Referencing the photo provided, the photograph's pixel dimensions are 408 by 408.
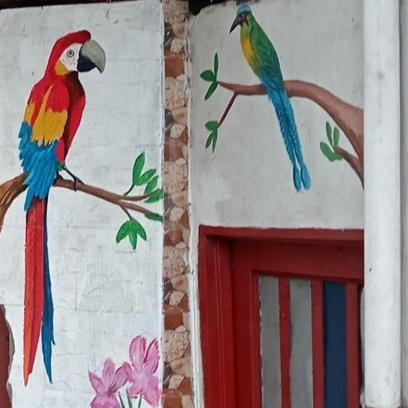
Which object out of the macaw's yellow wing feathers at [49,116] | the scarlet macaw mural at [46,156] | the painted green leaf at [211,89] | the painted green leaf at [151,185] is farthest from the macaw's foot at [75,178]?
the painted green leaf at [211,89]

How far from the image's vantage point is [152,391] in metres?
2.84

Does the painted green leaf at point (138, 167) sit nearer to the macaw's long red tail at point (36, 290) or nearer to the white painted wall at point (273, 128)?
the white painted wall at point (273, 128)

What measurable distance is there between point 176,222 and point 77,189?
1.09 feet

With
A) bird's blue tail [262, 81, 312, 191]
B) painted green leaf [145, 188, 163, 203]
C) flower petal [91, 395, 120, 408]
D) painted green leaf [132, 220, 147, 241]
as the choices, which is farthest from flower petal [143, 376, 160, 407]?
bird's blue tail [262, 81, 312, 191]

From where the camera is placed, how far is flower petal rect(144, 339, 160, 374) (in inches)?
111

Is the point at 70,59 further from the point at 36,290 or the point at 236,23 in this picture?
the point at 36,290

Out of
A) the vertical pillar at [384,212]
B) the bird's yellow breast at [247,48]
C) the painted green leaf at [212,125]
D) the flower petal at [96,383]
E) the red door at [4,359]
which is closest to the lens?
the vertical pillar at [384,212]

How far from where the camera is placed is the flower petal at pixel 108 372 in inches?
113

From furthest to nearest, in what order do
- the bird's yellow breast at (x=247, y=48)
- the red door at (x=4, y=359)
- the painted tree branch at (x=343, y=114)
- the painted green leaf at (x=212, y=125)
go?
the red door at (x=4, y=359) < the painted green leaf at (x=212, y=125) < the bird's yellow breast at (x=247, y=48) < the painted tree branch at (x=343, y=114)

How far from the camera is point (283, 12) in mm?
2576

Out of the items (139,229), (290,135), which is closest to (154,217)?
(139,229)

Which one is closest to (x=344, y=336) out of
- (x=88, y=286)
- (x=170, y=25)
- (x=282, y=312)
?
(x=282, y=312)

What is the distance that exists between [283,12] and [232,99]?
0.98 feet

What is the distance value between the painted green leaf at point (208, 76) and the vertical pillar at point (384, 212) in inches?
27.1
